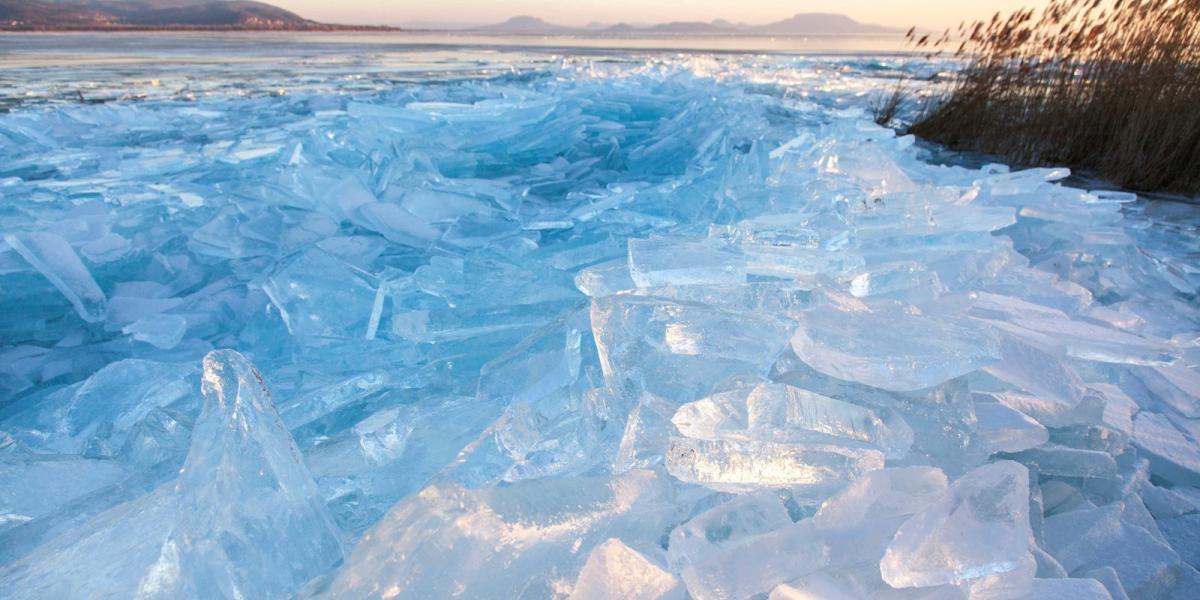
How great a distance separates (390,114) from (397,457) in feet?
11.8

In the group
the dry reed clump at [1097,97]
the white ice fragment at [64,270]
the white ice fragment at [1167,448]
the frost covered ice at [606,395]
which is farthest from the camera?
the dry reed clump at [1097,97]

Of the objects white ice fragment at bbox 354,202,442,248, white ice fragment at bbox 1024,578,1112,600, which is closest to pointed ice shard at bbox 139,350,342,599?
white ice fragment at bbox 1024,578,1112,600

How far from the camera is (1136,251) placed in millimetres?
2115

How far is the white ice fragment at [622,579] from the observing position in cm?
63

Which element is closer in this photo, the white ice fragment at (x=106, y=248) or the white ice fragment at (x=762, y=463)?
the white ice fragment at (x=762, y=463)

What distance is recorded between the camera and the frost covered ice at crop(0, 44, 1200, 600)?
709 millimetres

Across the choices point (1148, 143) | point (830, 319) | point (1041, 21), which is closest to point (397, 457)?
point (830, 319)

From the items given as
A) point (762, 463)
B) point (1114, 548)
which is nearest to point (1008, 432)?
point (1114, 548)

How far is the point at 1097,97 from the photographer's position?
393 centimetres

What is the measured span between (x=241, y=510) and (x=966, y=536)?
0.82 m

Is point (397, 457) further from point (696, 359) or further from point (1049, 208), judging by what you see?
point (1049, 208)

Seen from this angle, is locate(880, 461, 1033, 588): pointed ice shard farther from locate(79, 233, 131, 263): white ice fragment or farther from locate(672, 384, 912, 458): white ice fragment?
locate(79, 233, 131, 263): white ice fragment

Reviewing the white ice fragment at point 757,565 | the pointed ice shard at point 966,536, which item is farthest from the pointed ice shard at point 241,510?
the pointed ice shard at point 966,536

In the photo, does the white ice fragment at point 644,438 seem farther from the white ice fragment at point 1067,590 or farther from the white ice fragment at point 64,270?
the white ice fragment at point 64,270
